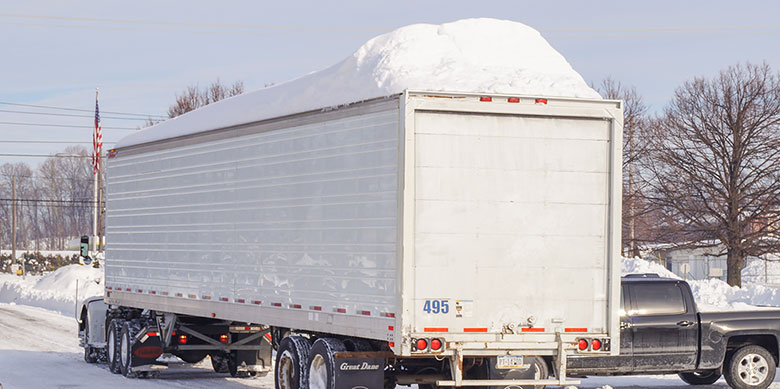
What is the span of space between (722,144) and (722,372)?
31.6 meters

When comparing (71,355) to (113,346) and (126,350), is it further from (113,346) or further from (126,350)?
(126,350)

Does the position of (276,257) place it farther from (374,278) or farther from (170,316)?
(170,316)

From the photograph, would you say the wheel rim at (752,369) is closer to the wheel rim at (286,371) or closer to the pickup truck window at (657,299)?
the pickup truck window at (657,299)

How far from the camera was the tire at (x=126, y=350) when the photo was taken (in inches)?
702

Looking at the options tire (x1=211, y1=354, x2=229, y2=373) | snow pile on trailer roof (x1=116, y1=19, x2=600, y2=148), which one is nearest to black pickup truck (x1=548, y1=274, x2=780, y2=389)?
snow pile on trailer roof (x1=116, y1=19, x2=600, y2=148)

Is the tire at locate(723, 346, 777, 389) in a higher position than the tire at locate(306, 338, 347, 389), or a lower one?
lower

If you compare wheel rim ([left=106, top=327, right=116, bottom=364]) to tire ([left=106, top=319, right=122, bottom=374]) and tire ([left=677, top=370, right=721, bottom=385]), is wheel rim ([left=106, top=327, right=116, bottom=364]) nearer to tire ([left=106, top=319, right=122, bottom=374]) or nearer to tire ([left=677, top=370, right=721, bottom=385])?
tire ([left=106, top=319, right=122, bottom=374])

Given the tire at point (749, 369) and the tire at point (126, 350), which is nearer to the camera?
the tire at point (749, 369)

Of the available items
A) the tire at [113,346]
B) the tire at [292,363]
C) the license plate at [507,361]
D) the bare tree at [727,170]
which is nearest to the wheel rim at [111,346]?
the tire at [113,346]

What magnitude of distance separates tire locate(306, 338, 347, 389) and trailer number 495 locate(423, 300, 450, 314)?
4.94 feet

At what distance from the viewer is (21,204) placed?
153125 mm

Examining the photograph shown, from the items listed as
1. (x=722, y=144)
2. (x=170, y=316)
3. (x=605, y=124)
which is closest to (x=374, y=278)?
(x=605, y=124)

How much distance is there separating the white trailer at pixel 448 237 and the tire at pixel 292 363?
24 millimetres

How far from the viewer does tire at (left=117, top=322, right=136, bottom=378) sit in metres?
17.8
